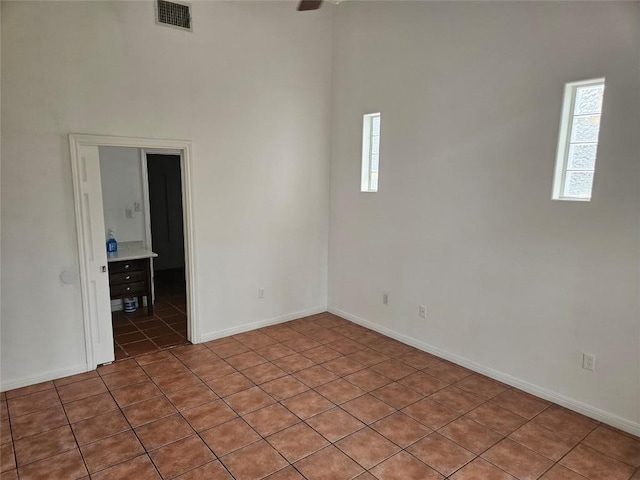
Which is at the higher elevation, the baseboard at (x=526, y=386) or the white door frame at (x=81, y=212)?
the white door frame at (x=81, y=212)

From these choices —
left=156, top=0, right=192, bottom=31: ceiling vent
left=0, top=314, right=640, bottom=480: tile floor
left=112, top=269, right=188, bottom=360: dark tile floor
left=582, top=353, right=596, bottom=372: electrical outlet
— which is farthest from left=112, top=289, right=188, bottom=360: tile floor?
left=582, top=353, right=596, bottom=372: electrical outlet

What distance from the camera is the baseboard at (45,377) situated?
3256mm

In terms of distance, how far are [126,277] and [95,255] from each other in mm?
1155

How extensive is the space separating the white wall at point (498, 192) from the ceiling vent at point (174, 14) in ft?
5.87

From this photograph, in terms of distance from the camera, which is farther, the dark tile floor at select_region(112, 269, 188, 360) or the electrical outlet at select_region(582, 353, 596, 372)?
the dark tile floor at select_region(112, 269, 188, 360)

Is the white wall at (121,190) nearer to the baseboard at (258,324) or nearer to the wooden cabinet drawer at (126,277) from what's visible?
the wooden cabinet drawer at (126,277)

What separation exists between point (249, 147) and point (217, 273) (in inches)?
55.8

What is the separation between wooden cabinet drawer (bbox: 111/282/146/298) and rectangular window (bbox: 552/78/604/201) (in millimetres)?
4404

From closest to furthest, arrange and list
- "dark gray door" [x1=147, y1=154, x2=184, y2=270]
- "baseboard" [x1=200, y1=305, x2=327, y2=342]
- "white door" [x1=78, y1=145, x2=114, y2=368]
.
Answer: "white door" [x1=78, y1=145, x2=114, y2=368]
"baseboard" [x1=200, y1=305, x2=327, y2=342]
"dark gray door" [x1=147, y1=154, x2=184, y2=270]

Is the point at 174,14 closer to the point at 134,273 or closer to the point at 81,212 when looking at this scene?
the point at 81,212

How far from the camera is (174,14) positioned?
367cm

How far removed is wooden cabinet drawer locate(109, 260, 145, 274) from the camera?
450 cm

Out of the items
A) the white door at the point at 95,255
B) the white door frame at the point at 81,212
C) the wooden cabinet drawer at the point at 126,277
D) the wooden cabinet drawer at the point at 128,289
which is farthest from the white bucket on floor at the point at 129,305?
the white door at the point at 95,255

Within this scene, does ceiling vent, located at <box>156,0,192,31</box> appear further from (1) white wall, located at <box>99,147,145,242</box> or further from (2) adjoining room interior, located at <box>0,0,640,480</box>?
(1) white wall, located at <box>99,147,145,242</box>
